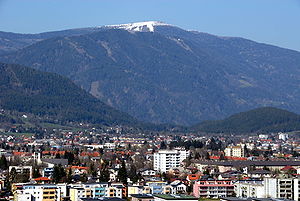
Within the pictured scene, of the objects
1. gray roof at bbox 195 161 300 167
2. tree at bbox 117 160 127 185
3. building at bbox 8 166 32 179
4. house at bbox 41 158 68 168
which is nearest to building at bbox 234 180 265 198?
tree at bbox 117 160 127 185

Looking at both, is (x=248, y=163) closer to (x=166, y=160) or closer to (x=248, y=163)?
(x=248, y=163)

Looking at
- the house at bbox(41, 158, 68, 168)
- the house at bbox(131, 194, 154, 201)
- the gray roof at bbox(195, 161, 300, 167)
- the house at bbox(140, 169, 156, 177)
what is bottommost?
the house at bbox(131, 194, 154, 201)

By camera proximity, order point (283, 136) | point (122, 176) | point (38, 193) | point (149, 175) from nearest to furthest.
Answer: point (38, 193) < point (122, 176) < point (149, 175) < point (283, 136)

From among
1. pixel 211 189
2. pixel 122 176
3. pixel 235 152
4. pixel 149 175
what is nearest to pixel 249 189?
pixel 211 189

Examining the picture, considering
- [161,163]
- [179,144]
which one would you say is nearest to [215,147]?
[179,144]

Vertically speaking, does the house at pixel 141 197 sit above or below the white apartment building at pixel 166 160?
below

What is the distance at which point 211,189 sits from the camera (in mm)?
66688

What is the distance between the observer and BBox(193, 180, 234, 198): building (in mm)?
66125

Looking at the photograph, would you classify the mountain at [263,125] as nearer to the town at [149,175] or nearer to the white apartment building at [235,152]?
the town at [149,175]

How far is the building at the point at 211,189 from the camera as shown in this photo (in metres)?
66.1

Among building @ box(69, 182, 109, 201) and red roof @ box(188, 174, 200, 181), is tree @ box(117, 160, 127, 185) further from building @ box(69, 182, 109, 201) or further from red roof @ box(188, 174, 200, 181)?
red roof @ box(188, 174, 200, 181)

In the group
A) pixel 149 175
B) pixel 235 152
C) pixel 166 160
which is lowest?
pixel 149 175

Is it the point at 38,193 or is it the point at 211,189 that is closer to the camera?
the point at 38,193

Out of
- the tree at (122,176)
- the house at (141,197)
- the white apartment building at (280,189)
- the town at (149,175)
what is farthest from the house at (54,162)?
the white apartment building at (280,189)
